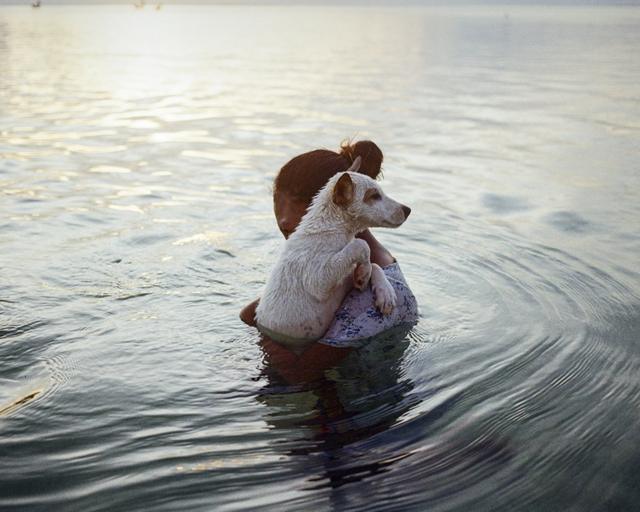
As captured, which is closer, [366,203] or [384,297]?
[366,203]

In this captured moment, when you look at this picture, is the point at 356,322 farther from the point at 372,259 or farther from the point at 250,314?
the point at 250,314

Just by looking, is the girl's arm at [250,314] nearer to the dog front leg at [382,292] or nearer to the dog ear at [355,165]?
the dog front leg at [382,292]

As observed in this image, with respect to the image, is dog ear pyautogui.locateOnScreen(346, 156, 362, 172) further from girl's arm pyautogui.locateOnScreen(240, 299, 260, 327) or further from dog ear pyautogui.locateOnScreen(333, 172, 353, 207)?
girl's arm pyautogui.locateOnScreen(240, 299, 260, 327)

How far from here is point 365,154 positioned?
18.6 feet

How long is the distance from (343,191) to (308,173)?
503 millimetres

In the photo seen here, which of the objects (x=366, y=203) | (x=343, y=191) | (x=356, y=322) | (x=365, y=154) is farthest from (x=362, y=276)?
(x=365, y=154)

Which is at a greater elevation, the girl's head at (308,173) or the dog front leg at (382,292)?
the girl's head at (308,173)

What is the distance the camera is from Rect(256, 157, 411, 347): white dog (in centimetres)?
510

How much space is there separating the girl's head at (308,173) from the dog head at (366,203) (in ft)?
0.97

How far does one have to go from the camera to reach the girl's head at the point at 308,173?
5508 millimetres

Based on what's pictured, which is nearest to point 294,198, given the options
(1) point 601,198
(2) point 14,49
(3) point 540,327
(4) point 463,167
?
(3) point 540,327

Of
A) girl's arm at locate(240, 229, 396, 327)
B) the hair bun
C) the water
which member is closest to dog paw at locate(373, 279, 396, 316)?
the water

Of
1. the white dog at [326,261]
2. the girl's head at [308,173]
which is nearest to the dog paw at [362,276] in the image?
the white dog at [326,261]

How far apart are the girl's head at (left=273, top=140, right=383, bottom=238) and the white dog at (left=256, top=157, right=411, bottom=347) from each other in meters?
0.22
